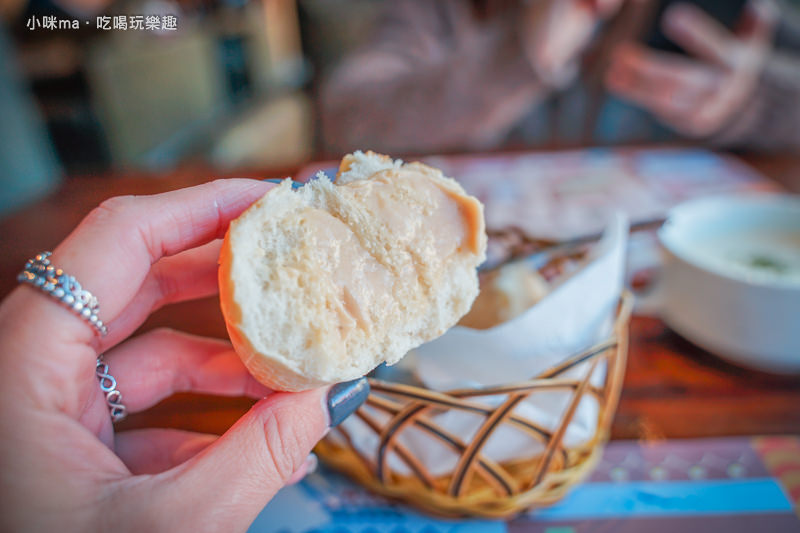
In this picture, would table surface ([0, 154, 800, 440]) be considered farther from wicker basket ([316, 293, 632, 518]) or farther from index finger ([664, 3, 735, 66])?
index finger ([664, 3, 735, 66])

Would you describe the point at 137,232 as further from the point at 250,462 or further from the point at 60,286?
the point at 250,462

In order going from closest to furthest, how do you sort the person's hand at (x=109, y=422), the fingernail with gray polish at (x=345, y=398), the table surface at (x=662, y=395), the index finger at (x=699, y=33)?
1. the person's hand at (x=109, y=422)
2. the fingernail with gray polish at (x=345, y=398)
3. the table surface at (x=662, y=395)
4. the index finger at (x=699, y=33)

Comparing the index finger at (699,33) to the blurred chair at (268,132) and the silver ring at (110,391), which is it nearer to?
the blurred chair at (268,132)

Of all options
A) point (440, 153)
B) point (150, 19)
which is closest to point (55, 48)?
point (440, 153)

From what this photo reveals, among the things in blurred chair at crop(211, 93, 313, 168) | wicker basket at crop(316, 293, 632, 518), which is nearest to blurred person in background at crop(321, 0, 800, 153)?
blurred chair at crop(211, 93, 313, 168)

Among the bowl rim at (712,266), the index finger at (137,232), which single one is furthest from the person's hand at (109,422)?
the bowl rim at (712,266)

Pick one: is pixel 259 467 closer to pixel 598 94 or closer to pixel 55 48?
pixel 598 94
